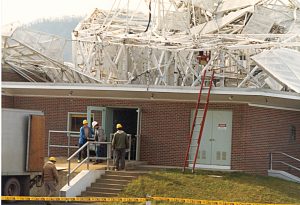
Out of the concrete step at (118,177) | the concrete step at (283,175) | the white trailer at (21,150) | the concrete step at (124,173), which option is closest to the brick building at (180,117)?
the concrete step at (283,175)

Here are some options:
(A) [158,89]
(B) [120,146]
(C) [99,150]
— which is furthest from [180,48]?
(B) [120,146]

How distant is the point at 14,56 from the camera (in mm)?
34844

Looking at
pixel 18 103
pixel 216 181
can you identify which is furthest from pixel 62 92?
pixel 216 181

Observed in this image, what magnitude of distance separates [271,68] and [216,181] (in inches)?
298

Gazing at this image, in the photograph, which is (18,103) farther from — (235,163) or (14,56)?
(235,163)

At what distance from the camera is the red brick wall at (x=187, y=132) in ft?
85.4

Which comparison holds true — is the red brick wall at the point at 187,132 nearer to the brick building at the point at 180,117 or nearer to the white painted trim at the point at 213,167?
the brick building at the point at 180,117

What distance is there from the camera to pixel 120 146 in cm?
2356

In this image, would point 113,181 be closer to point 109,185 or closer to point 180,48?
point 109,185

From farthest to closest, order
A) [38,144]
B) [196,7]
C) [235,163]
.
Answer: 1. [196,7]
2. [235,163]
3. [38,144]

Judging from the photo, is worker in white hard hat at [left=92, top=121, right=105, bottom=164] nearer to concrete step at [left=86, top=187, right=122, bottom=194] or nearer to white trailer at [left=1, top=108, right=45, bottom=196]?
concrete step at [left=86, top=187, right=122, bottom=194]

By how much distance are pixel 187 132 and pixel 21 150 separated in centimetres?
735

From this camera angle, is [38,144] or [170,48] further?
[170,48]

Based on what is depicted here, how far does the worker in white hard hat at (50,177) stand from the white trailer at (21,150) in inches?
32.4
